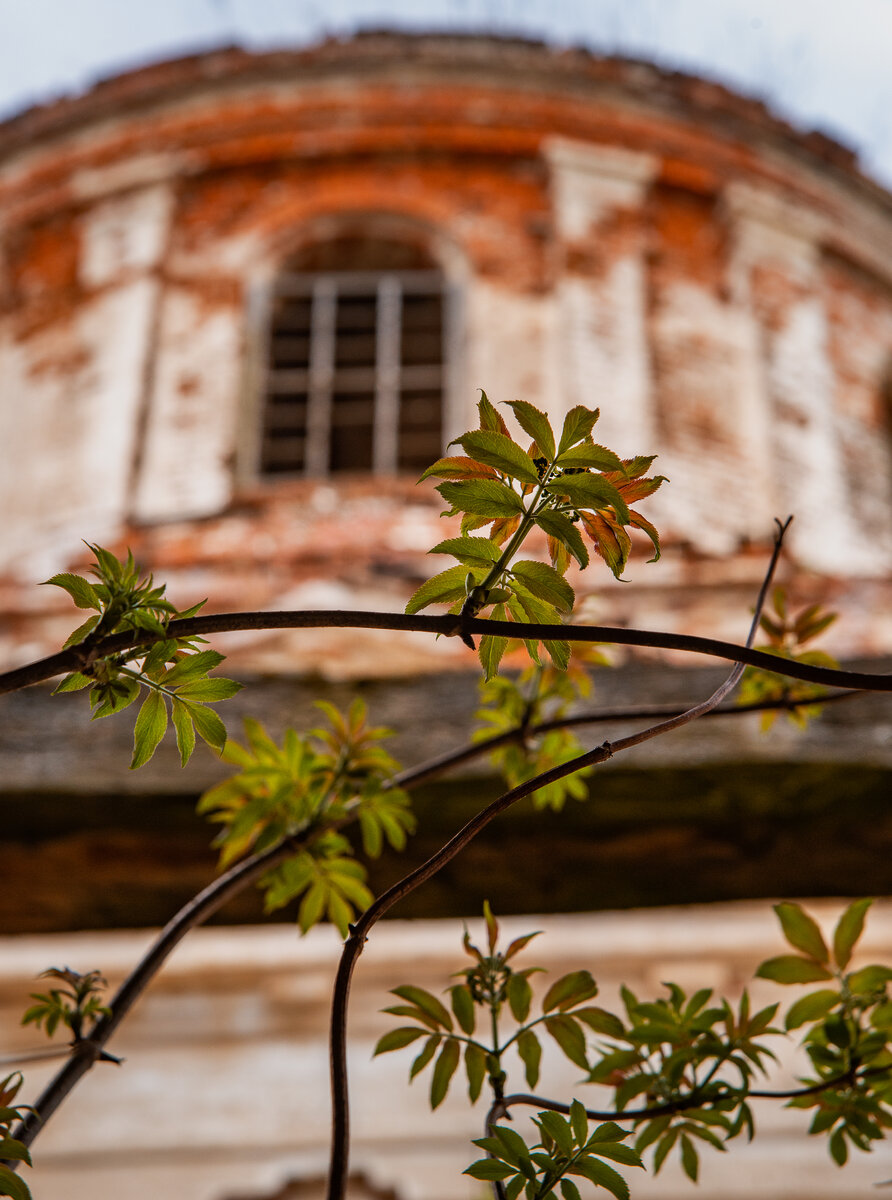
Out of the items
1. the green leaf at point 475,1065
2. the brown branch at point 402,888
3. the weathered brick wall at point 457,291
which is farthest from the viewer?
the weathered brick wall at point 457,291

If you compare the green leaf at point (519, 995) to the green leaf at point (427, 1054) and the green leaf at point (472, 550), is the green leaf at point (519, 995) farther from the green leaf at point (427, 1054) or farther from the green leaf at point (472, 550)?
the green leaf at point (472, 550)

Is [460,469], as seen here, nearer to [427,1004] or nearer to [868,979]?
[427,1004]

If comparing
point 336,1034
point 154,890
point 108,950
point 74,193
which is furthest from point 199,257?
point 336,1034

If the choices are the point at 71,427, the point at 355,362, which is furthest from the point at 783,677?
the point at 355,362

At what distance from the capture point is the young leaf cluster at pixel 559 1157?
971 mm

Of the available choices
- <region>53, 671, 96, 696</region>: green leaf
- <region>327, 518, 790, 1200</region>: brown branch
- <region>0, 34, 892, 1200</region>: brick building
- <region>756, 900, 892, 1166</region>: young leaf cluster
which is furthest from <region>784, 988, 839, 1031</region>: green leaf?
<region>0, 34, 892, 1200</region>: brick building

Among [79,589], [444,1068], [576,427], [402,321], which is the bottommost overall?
[444,1068]

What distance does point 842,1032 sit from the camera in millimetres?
1217

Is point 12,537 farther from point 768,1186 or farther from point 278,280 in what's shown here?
point 768,1186

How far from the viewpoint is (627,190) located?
8.90m

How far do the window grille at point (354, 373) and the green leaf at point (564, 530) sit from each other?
6784 mm

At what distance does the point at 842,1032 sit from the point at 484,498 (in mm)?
617

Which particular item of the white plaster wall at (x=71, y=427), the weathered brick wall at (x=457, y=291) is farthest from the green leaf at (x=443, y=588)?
the white plaster wall at (x=71, y=427)

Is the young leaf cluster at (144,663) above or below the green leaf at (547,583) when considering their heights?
below
